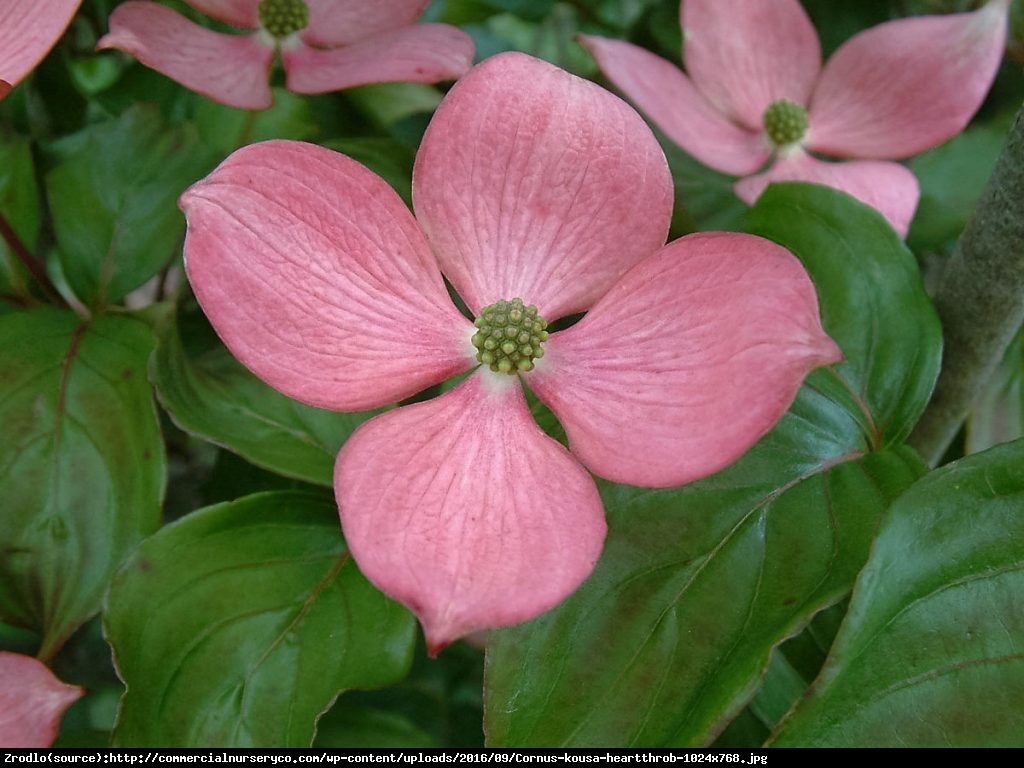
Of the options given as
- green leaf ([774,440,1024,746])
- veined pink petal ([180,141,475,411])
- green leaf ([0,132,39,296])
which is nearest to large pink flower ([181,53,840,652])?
veined pink petal ([180,141,475,411])

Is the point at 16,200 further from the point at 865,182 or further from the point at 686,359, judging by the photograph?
the point at 865,182

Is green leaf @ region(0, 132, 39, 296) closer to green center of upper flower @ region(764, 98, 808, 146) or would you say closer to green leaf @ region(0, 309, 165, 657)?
green leaf @ region(0, 309, 165, 657)

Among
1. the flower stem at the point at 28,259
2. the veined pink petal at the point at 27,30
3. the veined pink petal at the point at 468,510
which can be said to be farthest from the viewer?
the flower stem at the point at 28,259

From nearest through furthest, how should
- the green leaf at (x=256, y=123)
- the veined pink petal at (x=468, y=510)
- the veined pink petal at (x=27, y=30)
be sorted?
the veined pink petal at (x=468, y=510)
the veined pink petal at (x=27, y=30)
the green leaf at (x=256, y=123)

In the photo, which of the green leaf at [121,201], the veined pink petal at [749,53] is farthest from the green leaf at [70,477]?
the veined pink petal at [749,53]

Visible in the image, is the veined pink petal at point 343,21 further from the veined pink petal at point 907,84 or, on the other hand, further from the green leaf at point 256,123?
the veined pink petal at point 907,84

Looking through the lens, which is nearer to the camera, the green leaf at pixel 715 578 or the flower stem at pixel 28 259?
the green leaf at pixel 715 578

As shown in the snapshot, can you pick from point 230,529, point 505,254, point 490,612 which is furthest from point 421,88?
point 490,612

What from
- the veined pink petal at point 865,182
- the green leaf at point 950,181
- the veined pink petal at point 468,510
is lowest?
the green leaf at point 950,181

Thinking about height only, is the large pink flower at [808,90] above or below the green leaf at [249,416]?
above
